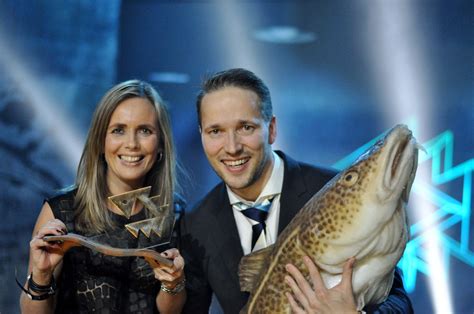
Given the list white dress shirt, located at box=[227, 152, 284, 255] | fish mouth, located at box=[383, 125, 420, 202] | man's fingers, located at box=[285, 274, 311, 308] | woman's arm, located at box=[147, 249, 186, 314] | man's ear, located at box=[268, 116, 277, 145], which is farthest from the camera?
man's ear, located at box=[268, 116, 277, 145]

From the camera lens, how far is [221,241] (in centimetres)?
319

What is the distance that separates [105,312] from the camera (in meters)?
2.96

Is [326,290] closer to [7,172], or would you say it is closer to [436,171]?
[436,171]

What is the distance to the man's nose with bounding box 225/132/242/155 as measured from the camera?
9.88ft

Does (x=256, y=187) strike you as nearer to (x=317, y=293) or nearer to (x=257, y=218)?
(x=257, y=218)

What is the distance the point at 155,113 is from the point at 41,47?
2592 millimetres

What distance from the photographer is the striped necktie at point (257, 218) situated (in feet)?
10.3

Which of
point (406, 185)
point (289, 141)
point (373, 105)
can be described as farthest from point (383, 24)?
point (406, 185)

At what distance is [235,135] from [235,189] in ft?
1.01

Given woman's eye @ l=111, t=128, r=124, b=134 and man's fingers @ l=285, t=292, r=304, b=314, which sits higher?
woman's eye @ l=111, t=128, r=124, b=134

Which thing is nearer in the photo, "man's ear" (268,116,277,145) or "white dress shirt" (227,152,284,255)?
"white dress shirt" (227,152,284,255)

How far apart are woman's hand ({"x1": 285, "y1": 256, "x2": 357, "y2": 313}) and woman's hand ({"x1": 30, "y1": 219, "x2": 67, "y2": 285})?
1.04 m

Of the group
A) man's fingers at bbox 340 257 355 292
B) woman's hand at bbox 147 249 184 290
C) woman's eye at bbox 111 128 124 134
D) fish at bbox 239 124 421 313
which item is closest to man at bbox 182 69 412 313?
woman's eye at bbox 111 128 124 134

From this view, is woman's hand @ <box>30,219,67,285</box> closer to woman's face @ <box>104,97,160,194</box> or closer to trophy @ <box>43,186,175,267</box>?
trophy @ <box>43,186,175,267</box>
